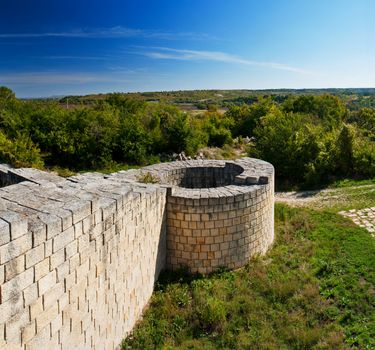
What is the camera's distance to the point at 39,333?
354 centimetres

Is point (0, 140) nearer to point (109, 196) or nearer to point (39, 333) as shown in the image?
point (109, 196)

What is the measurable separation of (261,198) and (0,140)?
12.6m

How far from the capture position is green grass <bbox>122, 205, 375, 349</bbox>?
5.69m

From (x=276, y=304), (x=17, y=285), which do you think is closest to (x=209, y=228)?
(x=276, y=304)

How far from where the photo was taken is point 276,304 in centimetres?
659

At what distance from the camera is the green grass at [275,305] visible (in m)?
5.69

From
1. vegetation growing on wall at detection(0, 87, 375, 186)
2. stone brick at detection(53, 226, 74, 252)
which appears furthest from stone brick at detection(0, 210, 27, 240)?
vegetation growing on wall at detection(0, 87, 375, 186)

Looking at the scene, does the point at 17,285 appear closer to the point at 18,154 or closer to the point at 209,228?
the point at 209,228

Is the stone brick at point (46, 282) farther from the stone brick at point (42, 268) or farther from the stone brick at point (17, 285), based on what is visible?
the stone brick at point (17, 285)

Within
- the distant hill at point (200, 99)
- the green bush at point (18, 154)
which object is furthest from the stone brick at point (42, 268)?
the distant hill at point (200, 99)

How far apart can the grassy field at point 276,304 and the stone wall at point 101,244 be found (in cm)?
41

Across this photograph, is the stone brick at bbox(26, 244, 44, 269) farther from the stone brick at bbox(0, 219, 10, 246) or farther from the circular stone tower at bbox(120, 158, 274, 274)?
the circular stone tower at bbox(120, 158, 274, 274)

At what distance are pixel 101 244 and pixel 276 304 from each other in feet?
12.3

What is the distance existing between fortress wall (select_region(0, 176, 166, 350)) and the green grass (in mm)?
703
